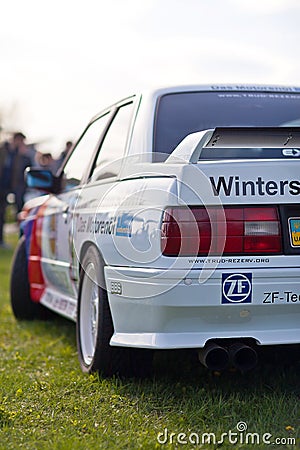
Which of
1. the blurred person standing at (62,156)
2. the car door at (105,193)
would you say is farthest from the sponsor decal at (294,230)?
the blurred person standing at (62,156)

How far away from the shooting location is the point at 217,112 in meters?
4.58

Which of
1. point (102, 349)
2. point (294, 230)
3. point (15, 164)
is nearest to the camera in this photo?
point (294, 230)

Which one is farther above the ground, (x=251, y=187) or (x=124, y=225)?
(x=251, y=187)

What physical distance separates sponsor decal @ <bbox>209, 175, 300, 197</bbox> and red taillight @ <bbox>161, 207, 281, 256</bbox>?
0.07 m

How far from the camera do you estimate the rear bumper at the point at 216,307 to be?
355cm

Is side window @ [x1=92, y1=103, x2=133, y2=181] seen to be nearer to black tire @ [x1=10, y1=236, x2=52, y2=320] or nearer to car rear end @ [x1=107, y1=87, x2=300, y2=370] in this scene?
car rear end @ [x1=107, y1=87, x2=300, y2=370]

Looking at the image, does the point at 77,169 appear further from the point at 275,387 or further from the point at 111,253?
the point at 275,387

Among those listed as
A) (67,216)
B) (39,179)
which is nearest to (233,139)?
(67,216)

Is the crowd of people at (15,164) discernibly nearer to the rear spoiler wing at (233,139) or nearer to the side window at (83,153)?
the side window at (83,153)

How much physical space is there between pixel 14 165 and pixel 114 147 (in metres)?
9.94

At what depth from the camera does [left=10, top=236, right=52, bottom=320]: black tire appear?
21.6 ft

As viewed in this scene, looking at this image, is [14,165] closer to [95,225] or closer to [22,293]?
[22,293]

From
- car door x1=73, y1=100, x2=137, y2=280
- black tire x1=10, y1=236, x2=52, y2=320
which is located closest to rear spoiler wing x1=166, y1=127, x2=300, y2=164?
car door x1=73, y1=100, x2=137, y2=280

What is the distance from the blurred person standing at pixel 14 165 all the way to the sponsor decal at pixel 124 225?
10635 mm
